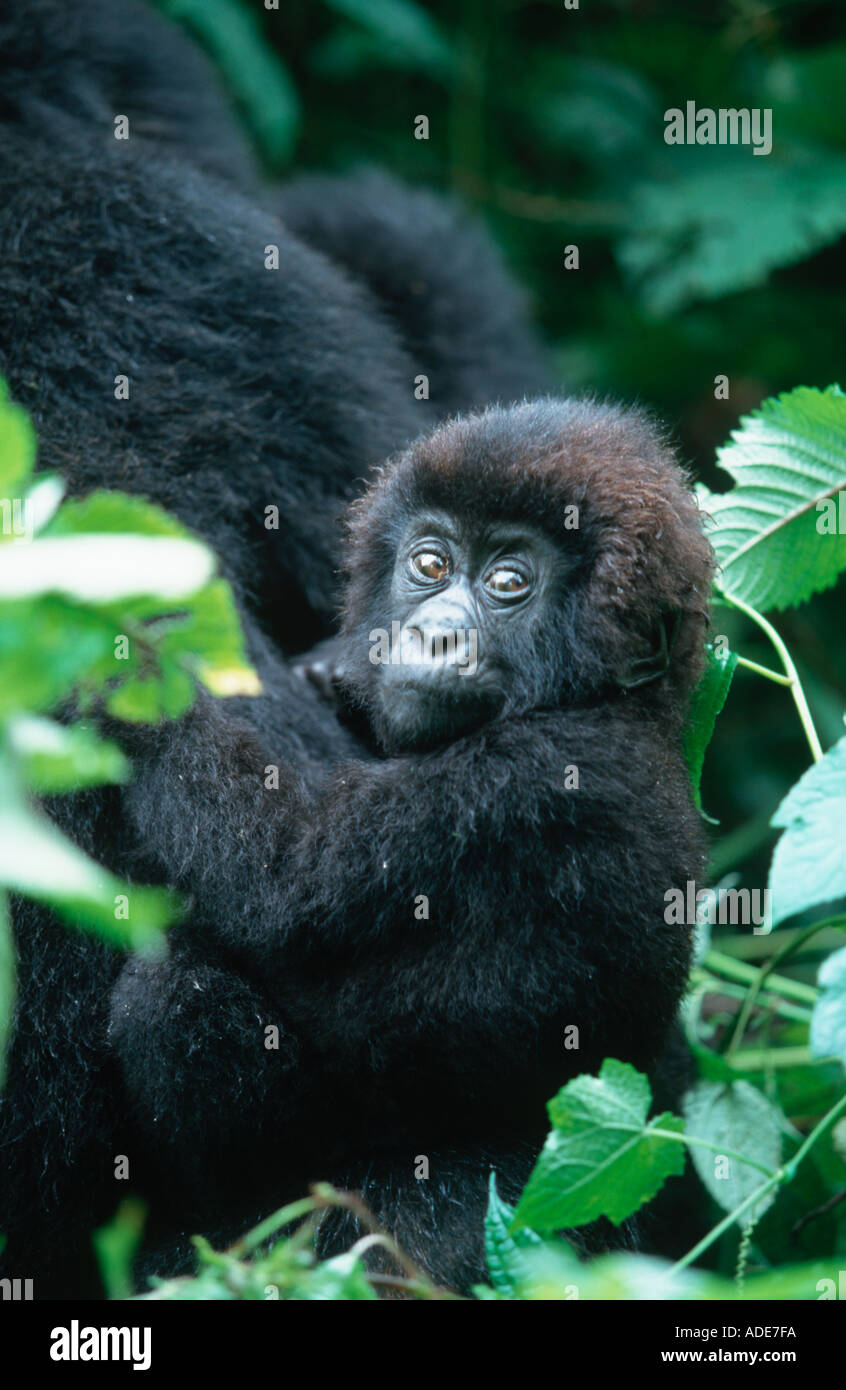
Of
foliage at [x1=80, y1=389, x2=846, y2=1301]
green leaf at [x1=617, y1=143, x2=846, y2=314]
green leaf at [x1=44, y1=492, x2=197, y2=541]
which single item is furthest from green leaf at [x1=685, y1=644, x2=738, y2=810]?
green leaf at [x1=617, y1=143, x2=846, y2=314]

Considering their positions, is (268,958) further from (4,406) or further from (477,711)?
(4,406)

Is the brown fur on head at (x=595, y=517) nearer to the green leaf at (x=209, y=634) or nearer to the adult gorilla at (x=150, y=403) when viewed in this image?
the adult gorilla at (x=150, y=403)

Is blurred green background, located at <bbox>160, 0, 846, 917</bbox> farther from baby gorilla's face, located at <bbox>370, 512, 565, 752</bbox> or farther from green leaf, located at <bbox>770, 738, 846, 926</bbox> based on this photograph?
green leaf, located at <bbox>770, 738, 846, 926</bbox>

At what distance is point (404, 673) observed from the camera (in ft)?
7.91

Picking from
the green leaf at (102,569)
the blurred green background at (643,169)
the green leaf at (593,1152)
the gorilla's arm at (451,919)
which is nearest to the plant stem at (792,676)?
the gorilla's arm at (451,919)

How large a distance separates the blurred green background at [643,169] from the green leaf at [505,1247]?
2731 mm

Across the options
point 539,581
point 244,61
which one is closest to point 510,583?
point 539,581

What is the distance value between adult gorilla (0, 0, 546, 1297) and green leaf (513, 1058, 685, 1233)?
0.58 metres

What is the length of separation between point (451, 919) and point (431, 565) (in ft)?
2.20

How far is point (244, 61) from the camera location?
4.57 metres

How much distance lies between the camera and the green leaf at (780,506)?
8.33 ft

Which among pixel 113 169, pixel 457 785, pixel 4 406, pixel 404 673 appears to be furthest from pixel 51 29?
pixel 4 406
